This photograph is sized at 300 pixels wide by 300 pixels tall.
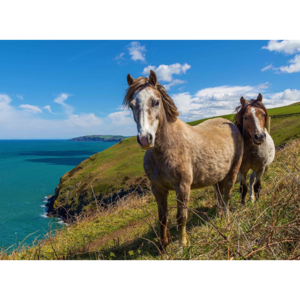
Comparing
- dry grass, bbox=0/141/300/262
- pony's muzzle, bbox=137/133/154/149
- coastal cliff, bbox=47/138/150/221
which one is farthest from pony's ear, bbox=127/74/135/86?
coastal cliff, bbox=47/138/150/221

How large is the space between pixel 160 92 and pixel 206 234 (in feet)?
9.53

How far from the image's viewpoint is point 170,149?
11.7ft

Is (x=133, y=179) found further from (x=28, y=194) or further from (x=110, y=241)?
(x=28, y=194)

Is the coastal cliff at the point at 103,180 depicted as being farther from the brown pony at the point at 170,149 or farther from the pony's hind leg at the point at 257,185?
the brown pony at the point at 170,149

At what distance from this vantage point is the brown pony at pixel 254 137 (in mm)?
4617

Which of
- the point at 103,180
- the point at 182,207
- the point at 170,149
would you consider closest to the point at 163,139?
the point at 170,149

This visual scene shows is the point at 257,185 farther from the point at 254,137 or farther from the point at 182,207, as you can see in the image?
the point at 182,207

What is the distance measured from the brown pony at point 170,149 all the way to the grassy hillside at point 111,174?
70.1ft

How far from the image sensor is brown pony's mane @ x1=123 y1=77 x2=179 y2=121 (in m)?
3.26

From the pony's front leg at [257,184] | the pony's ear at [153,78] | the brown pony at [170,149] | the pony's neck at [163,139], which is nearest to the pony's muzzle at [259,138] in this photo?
the brown pony at [170,149]

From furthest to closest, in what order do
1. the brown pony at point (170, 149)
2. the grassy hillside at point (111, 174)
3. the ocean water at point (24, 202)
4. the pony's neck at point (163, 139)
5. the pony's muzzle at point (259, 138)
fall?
the ocean water at point (24, 202)
the grassy hillside at point (111, 174)
the pony's muzzle at point (259, 138)
the pony's neck at point (163, 139)
the brown pony at point (170, 149)
